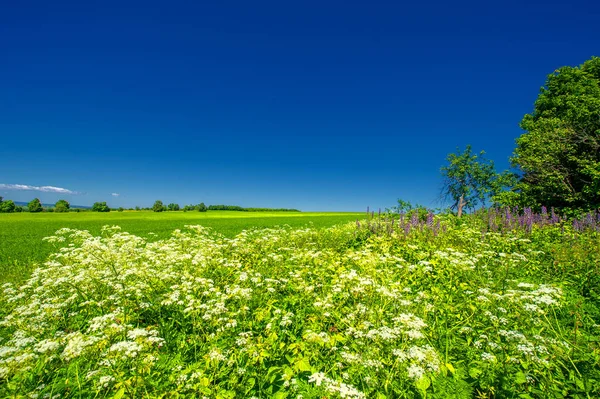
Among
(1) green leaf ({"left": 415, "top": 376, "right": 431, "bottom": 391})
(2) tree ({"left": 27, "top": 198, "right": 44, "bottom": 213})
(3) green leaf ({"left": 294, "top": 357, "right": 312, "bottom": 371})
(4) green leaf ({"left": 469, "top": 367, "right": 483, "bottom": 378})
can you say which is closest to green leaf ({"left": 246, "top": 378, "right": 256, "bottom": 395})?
(3) green leaf ({"left": 294, "top": 357, "right": 312, "bottom": 371})

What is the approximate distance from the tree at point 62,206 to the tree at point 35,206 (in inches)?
146

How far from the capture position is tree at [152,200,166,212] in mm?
79525

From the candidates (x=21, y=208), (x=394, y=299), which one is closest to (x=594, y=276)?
(x=394, y=299)

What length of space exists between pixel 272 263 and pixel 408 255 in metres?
4.20

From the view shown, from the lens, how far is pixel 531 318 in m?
3.67

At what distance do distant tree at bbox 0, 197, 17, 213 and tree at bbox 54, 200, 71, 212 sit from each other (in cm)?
1087

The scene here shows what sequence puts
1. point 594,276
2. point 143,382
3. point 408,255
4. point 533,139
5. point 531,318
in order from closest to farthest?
point 143,382 < point 531,318 < point 594,276 < point 408,255 < point 533,139

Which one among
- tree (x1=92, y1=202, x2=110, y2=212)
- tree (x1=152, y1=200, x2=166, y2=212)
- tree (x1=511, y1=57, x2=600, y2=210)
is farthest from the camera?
tree (x1=152, y1=200, x2=166, y2=212)

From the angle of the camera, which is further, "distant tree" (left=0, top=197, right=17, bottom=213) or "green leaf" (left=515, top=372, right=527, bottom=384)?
"distant tree" (left=0, top=197, right=17, bottom=213)

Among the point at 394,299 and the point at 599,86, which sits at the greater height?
the point at 599,86

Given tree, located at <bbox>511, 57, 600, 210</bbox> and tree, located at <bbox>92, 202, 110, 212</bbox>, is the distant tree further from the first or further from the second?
tree, located at <bbox>511, 57, 600, 210</bbox>

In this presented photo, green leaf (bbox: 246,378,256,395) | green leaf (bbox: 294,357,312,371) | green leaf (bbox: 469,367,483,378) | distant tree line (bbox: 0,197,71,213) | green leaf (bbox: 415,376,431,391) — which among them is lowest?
green leaf (bbox: 469,367,483,378)

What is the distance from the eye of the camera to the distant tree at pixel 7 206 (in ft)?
217

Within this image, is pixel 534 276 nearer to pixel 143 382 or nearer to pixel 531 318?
pixel 531 318
